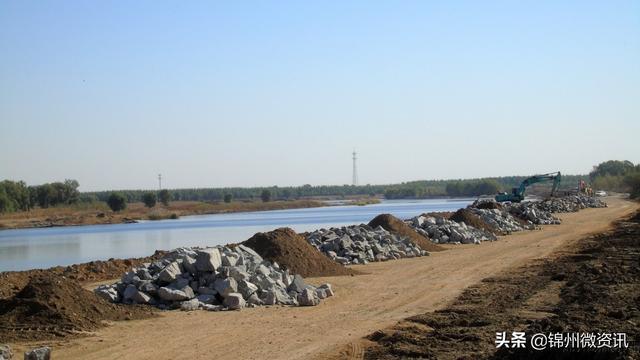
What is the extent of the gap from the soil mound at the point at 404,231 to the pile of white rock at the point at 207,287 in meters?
12.0

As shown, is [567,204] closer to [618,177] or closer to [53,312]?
[53,312]

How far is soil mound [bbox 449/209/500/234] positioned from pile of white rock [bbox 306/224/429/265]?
868 centimetres

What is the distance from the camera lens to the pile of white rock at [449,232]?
30266mm

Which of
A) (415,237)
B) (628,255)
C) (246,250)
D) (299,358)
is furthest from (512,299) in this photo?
(415,237)

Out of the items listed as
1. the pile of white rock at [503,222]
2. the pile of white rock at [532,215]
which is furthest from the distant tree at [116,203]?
the pile of white rock at [503,222]

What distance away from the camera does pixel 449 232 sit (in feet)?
101

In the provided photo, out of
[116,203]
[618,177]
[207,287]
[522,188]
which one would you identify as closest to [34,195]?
[116,203]

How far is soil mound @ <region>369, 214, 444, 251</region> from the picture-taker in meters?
26.9

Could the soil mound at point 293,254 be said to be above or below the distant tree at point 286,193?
below

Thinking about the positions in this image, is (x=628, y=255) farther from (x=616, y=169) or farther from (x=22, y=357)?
(x=616, y=169)

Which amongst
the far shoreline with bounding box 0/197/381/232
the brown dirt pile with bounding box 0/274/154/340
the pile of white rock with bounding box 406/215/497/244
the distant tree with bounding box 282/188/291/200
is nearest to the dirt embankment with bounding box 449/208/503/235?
the pile of white rock with bounding box 406/215/497/244

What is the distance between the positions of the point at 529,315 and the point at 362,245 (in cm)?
1229

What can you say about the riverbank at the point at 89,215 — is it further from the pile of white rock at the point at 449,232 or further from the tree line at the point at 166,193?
the pile of white rock at the point at 449,232

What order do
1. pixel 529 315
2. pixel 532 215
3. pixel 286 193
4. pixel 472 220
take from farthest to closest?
pixel 286 193 < pixel 532 215 < pixel 472 220 < pixel 529 315
